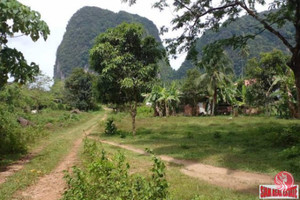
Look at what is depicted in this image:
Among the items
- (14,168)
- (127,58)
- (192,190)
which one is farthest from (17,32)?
(127,58)

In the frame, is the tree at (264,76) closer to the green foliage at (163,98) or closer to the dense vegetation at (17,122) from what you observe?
the green foliage at (163,98)

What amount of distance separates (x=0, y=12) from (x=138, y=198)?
6.25 m

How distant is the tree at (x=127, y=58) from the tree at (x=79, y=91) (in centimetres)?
3112

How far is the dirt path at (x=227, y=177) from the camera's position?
652 centimetres

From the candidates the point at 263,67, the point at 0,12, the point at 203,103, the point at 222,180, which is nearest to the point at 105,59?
the point at 0,12

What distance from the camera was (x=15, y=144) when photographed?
1124 centimetres

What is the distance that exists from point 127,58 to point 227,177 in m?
11.1

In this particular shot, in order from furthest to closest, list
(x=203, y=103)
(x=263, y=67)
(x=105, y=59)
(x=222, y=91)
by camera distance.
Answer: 1. (x=203, y=103)
2. (x=222, y=91)
3. (x=263, y=67)
4. (x=105, y=59)

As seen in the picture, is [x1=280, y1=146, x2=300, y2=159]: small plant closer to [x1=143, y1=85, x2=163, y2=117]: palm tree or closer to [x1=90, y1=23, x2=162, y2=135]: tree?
[x1=90, y1=23, x2=162, y2=135]: tree

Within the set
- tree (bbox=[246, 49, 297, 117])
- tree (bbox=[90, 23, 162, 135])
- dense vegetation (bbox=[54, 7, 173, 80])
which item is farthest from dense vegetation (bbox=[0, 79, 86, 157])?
dense vegetation (bbox=[54, 7, 173, 80])

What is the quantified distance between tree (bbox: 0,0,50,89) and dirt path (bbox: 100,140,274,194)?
5.60 metres

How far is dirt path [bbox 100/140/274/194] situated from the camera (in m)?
6.52

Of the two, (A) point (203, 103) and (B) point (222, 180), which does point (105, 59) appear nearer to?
(B) point (222, 180)

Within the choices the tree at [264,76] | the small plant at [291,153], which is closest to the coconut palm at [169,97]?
the tree at [264,76]
